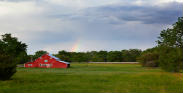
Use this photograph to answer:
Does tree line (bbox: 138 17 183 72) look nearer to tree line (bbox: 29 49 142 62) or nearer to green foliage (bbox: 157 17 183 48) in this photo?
green foliage (bbox: 157 17 183 48)

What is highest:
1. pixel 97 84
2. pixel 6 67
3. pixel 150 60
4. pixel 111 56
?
pixel 111 56

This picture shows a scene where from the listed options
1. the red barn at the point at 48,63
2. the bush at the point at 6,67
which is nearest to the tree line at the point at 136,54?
the bush at the point at 6,67

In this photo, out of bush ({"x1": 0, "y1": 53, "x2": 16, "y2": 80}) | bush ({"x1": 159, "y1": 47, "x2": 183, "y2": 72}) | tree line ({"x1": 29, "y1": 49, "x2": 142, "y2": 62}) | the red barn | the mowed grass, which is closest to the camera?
the mowed grass

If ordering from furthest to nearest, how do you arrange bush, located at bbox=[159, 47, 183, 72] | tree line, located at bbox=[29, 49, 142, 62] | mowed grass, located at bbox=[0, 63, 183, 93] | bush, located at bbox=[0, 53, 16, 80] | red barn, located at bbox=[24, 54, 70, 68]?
tree line, located at bbox=[29, 49, 142, 62] → red barn, located at bbox=[24, 54, 70, 68] → bush, located at bbox=[159, 47, 183, 72] → bush, located at bbox=[0, 53, 16, 80] → mowed grass, located at bbox=[0, 63, 183, 93]

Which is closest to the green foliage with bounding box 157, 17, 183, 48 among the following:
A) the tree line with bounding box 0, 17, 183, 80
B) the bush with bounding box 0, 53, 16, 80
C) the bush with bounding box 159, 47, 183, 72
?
the tree line with bounding box 0, 17, 183, 80

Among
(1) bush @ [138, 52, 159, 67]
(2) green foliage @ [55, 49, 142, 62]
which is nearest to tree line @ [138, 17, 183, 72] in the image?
(1) bush @ [138, 52, 159, 67]

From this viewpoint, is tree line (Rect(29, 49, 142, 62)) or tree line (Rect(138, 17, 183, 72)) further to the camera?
tree line (Rect(29, 49, 142, 62))

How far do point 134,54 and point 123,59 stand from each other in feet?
27.1

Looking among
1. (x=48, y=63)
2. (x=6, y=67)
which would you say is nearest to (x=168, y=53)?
(x=6, y=67)

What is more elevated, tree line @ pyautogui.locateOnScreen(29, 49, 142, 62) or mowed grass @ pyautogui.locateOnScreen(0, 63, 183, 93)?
tree line @ pyautogui.locateOnScreen(29, 49, 142, 62)

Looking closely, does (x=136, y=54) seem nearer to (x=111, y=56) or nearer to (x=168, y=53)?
(x=111, y=56)

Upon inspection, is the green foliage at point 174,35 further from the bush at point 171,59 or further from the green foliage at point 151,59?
the bush at point 171,59

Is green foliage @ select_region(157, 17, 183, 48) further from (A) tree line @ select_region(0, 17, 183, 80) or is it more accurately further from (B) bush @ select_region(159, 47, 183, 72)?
(B) bush @ select_region(159, 47, 183, 72)

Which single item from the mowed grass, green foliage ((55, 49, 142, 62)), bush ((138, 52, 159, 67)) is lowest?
the mowed grass
